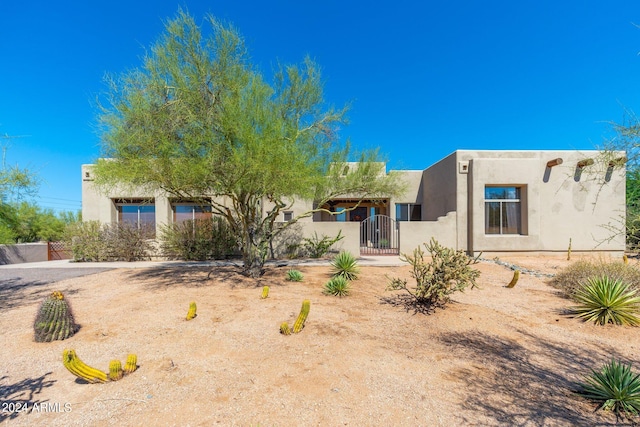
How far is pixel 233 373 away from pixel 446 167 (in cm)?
1477

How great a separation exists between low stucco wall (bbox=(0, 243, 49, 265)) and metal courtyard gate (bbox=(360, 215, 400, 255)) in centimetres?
1713

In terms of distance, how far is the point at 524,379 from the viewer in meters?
3.56

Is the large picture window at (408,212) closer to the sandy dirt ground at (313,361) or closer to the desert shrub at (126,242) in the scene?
the sandy dirt ground at (313,361)

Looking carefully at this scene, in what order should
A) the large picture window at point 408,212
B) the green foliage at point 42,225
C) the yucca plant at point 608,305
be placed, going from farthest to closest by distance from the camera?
the green foliage at point 42,225, the large picture window at point 408,212, the yucca plant at point 608,305

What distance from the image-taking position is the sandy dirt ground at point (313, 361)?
288 centimetres

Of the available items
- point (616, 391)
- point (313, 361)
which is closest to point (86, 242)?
point (313, 361)

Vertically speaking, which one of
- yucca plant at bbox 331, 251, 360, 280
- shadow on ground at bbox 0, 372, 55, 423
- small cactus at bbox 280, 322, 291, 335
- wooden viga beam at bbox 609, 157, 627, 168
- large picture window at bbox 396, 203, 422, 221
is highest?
wooden viga beam at bbox 609, 157, 627, 168

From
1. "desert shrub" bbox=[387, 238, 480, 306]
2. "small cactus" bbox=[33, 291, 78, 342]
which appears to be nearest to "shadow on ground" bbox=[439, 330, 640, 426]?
"desert shrub" bbox=[387, 238, 480, 306]

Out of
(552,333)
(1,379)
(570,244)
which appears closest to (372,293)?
(552,333)

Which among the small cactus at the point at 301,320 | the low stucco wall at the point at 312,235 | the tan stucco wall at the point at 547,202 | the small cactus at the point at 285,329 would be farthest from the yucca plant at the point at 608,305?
the low stucco wall at the point at 312,235

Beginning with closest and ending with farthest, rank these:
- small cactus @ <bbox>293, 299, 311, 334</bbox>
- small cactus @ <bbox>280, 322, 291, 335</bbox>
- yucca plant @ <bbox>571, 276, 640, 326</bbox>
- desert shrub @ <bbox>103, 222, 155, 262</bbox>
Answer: small cactus @ <bbox>280, 322, 291, 335</bbox>
small cactus @ <bbox>293, 299, 311, 334</bbox>
yucca plant @ <bbox>571, 276, 640, 326</bbox>
desert shrub @ <bbox>103, 222, 155, 262</bbox>

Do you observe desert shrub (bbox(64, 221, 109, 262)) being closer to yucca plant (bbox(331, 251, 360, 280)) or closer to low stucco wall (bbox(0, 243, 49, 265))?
low stucco wall (bbox(0, 243, 49, 265))

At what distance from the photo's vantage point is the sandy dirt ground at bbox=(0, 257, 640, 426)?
288cm

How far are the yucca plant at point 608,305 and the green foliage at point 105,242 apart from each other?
15.8m
